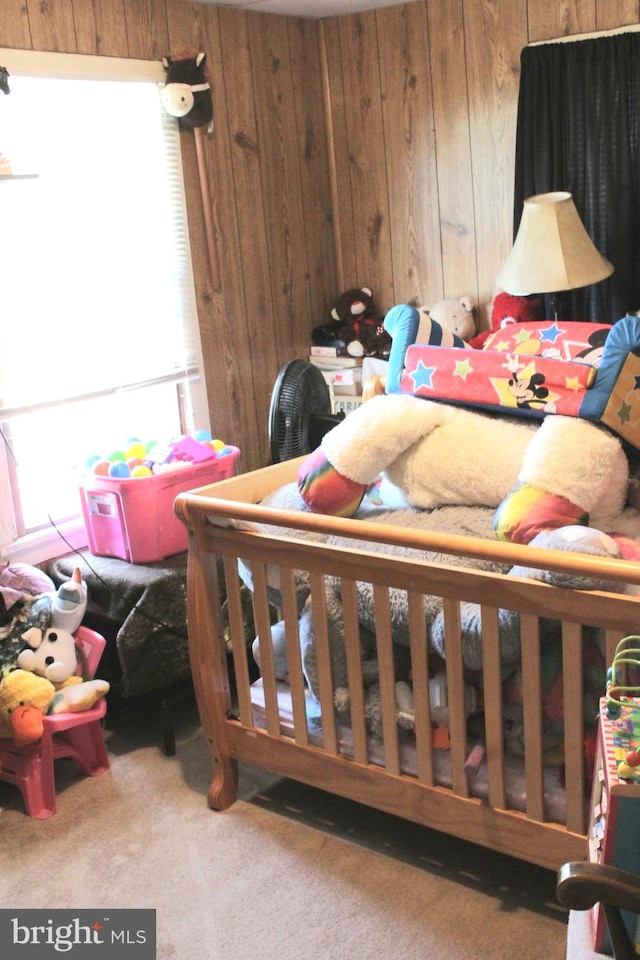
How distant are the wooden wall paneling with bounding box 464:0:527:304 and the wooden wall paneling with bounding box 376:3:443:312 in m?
0.17

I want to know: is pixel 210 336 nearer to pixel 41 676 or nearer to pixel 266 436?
pixel 266 436

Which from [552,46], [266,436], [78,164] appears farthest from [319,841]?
[552,46]

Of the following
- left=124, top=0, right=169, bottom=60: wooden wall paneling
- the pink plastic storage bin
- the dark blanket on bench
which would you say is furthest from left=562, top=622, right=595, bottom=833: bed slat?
left=124, top=0, right=169, bottom=60: wooden wall paneling

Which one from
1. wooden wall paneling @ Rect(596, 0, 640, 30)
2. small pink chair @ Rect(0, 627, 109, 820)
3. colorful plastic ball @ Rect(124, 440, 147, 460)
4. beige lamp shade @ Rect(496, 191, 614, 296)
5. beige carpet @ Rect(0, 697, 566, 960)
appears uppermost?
wooden wall paneling @ Rect(596, 0, 640, 30)

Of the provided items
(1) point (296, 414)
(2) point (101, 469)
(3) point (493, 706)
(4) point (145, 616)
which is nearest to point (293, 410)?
(1) point (296, 414)

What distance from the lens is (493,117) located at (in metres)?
3.26

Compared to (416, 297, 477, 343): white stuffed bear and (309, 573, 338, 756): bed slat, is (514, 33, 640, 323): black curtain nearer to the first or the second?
(416, 297, 477, 343): white stuffed bear

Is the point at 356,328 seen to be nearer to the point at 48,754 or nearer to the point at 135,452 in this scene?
the point at 135,452

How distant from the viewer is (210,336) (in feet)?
10.9

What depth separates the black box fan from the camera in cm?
280

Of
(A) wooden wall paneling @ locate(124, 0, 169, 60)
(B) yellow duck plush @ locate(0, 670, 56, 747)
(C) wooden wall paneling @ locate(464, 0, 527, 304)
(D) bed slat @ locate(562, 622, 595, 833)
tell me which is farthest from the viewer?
(C) wooden wall paneling @ locate(464, 0, 527, 304)

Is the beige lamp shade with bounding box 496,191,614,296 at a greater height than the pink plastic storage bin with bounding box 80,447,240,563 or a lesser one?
greater

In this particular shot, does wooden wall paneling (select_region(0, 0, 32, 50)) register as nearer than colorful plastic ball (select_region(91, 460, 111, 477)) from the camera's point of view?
Yes

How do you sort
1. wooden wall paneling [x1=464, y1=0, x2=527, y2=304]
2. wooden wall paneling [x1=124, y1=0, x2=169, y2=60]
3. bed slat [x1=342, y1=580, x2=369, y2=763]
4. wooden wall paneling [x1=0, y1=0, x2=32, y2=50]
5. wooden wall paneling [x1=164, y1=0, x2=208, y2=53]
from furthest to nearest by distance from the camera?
1. wooden wall paneling [x1=464, y1=0, x2=527, y2=304]
2. wooden wall paneling [x1=164, y1=0, x2=208, y2=53]
3. wooden wall paneling [x1=124, y1=0, x2=169, y2=60]
4. wooden wall paneling [x1=0, y1=0, x2=32, y2=50]
5. bed slat [x1=342, y1=580, x2=369, y2=763]
